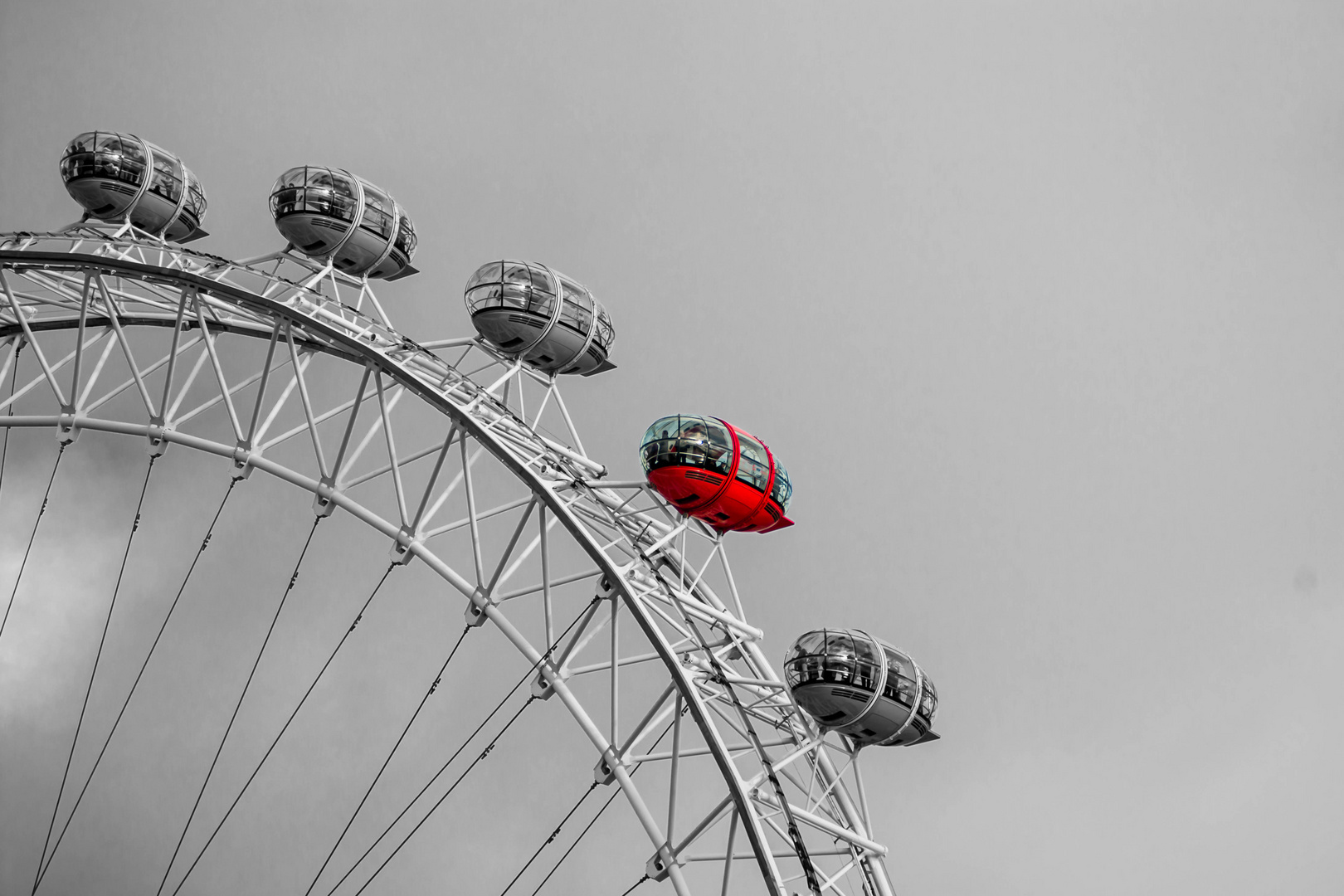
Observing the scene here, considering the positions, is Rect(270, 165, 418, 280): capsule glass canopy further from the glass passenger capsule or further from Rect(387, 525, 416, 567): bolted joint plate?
the glass passenger capsule

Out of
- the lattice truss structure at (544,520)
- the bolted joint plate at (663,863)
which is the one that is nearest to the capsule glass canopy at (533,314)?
the lattice truss structure at (544,520)

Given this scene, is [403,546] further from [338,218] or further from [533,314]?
[338,218]

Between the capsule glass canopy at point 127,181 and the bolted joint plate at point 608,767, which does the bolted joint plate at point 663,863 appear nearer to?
the bolted joint plate at point 608,767

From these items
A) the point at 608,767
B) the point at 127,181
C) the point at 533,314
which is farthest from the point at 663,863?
the point at 127,181

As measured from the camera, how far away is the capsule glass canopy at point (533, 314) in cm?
2095

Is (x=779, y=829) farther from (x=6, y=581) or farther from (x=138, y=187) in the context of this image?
(x=6, y=581)

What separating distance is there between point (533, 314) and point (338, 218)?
15.8 feet

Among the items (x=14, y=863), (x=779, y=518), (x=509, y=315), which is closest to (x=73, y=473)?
(x=14, y=863)

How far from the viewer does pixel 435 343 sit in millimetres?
21781

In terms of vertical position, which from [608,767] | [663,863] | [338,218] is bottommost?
[663,863]

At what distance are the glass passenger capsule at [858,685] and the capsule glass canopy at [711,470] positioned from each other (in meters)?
2.25

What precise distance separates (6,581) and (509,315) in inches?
1213

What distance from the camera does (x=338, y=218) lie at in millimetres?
22953

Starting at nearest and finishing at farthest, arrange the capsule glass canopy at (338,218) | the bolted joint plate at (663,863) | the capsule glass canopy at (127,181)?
the bolted joint plate at (663,863)
the capsule glass canopy at (338,218)
the capsule glass canopy at (127,181)
